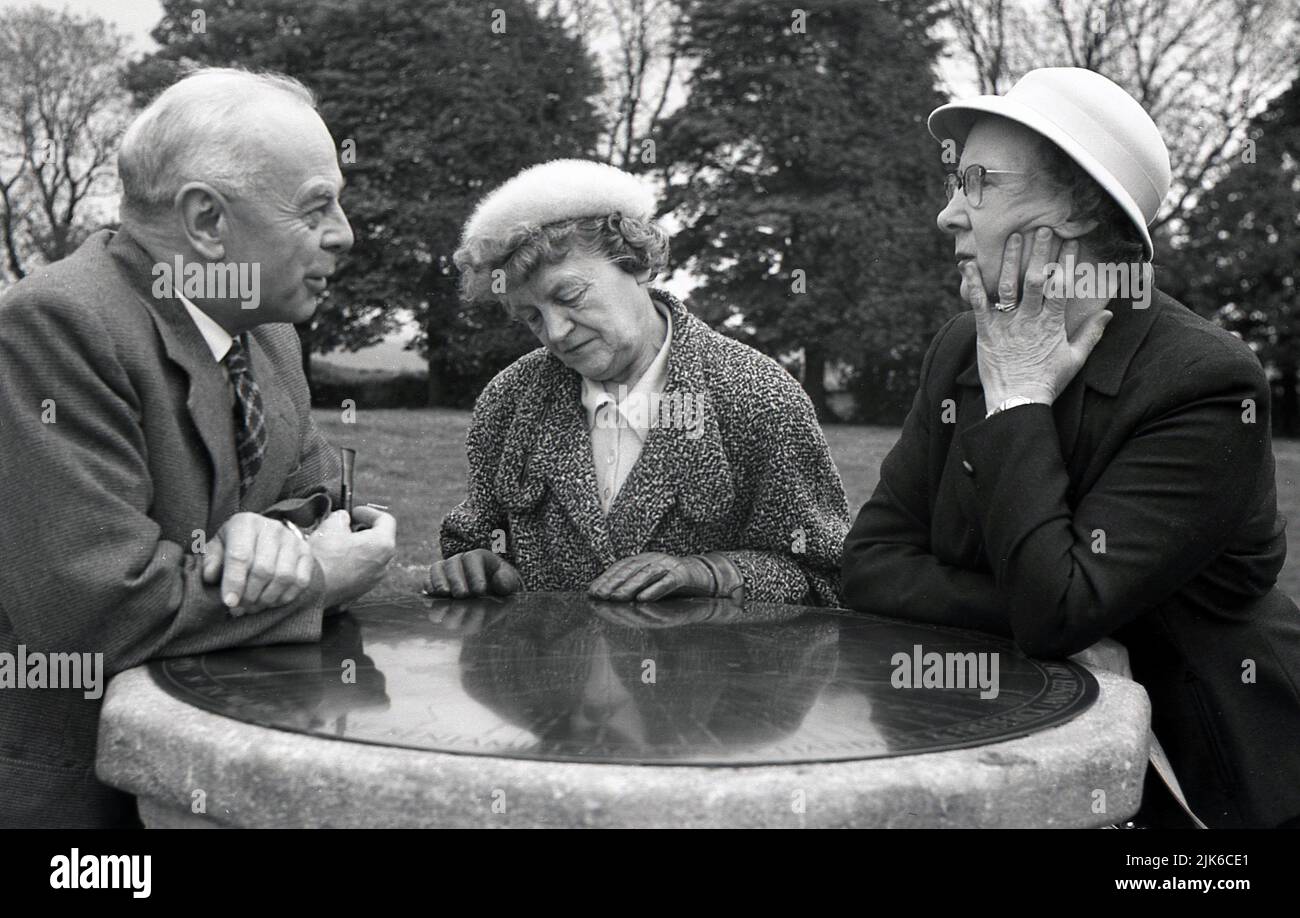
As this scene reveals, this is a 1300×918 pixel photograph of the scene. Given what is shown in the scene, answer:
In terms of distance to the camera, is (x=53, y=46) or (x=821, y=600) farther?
(x=53, y=46)

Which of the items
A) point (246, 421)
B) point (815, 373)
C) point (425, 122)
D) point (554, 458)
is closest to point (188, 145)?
point (246, 421)

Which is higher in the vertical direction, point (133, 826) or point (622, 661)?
point (622, 661)

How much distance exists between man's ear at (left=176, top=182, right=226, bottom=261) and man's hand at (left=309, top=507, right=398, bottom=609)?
23.2 inches

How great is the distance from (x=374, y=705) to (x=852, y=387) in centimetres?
3166

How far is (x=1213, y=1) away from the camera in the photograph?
2655 cm

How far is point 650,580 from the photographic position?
326cm

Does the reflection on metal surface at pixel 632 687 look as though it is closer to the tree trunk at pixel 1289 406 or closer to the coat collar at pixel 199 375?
the coat collar at pixel 199 375

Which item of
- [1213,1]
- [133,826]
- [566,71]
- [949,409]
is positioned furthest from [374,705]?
[566,71]

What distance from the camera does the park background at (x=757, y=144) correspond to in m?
27.1

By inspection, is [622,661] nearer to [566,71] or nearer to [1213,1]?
[1213,1]

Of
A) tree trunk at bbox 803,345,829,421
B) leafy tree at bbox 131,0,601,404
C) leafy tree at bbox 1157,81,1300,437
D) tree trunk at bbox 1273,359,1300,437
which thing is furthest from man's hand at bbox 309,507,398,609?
tree trunk at bbox 1273,359,1300,437

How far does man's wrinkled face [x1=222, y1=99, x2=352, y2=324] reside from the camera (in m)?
2.65
